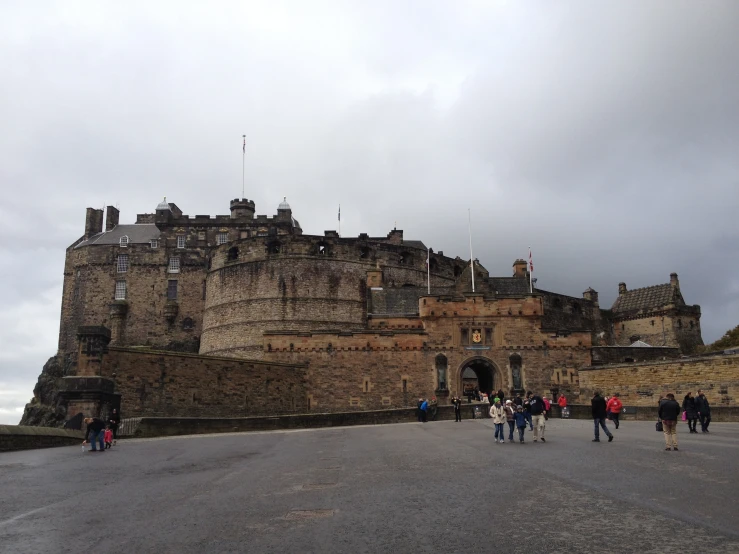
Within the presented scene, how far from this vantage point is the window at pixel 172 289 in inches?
1953

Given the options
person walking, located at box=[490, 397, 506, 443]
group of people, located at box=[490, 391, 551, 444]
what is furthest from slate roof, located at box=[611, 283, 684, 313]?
person walking, located at box=[490, 397, 506, 443]

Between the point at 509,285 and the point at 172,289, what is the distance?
24.9m

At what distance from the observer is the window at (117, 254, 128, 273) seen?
166 ft

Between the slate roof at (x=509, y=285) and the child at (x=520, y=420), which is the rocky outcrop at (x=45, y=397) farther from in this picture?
the child at (x=520, y=420)

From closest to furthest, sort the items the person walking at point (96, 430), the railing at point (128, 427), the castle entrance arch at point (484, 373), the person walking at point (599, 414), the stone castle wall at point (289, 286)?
the person walking at point (599, 414)
the person walking at point (96, 430)
the railing at point (128, 427)
the castle entrance arch at point (484, 373)
the stone castle wall at point (289, 286)

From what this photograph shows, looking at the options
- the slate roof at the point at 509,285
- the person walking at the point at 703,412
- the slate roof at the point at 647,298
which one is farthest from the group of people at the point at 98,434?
the slate roof at the point at 647,298

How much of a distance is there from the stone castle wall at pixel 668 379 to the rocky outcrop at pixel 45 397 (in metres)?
30.2

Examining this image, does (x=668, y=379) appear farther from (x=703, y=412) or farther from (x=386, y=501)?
(x=386, y=501)

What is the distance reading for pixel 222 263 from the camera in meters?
46.2

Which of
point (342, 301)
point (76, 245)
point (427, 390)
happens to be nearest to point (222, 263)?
point (342, 301)

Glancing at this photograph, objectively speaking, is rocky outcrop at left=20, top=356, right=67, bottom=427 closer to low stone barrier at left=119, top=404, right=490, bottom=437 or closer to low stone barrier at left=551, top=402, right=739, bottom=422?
low stone barrier at left=119, top=404, right=490, bottom=437

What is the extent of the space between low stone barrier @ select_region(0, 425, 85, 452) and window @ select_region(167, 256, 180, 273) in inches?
1328

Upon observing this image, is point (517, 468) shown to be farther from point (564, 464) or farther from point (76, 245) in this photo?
point (76, 245)

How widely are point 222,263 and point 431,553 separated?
4277 centimetres
